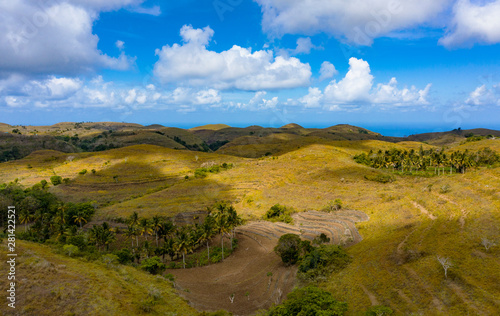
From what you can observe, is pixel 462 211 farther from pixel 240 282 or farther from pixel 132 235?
pixel 132 235

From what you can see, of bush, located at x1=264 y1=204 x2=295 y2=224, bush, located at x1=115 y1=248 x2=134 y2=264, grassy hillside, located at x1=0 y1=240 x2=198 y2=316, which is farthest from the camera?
bush, located at x1=264 y1=204 x2=295 y2=224

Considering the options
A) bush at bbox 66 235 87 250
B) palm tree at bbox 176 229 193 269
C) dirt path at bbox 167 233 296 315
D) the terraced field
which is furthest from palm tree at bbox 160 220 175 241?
bush at bbox 66 235 87 250

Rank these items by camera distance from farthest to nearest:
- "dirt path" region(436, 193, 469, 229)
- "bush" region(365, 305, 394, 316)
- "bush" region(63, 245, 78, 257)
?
1. "dirt path" region(436, 193, 469, 229)
2. "bush" region(63, 245, 78, 257)
3. "bush" region(365, 305, 394, 316)

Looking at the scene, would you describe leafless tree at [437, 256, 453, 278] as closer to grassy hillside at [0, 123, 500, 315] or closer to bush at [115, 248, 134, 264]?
grassy hillside at [0, 123, 500, 315]

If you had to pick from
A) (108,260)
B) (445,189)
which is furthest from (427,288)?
(108,260)

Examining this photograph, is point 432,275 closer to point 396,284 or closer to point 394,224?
point 396,284

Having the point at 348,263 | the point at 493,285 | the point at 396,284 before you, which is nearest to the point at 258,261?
the point at 348,263

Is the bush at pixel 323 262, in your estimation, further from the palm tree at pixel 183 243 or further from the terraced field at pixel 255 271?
the palm tree at pixel 183 243
